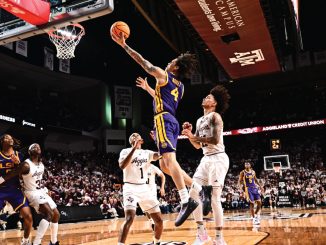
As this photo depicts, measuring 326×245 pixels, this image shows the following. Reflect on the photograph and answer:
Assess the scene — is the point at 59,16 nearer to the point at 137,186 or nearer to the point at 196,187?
the point at 137,186

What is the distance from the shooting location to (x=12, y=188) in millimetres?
5957

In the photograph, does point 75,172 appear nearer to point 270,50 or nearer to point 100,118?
point 100,118

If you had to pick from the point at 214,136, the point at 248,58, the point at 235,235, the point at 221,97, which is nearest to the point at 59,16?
the point at 221,97

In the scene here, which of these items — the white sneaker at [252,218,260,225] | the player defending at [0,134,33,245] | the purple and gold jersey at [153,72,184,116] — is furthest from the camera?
the white sneaker at [252,218,260,225]

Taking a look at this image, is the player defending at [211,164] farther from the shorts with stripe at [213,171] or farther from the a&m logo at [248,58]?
the a&m logo at [248,58]

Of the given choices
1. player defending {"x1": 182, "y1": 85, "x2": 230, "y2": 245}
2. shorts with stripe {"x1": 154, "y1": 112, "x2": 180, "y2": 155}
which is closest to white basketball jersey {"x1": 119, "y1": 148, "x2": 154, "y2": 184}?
player defending {"x1": 182, "y1": 85, "x2": 230, "y2": 245}

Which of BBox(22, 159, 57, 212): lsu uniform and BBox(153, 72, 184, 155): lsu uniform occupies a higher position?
BBox(153, 72, 184, 155): lsu uniform

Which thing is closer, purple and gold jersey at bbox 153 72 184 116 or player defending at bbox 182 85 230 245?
purple and gold jersey at bbox 153 72 184 116

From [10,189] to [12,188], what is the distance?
0.03 metres

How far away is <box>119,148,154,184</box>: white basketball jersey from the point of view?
5680 millimetres

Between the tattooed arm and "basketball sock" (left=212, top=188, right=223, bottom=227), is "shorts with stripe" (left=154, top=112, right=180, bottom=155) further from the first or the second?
"basketball sock" (left=212, top=188, right=223, bottom=227)

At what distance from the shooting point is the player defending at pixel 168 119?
436 centimetres

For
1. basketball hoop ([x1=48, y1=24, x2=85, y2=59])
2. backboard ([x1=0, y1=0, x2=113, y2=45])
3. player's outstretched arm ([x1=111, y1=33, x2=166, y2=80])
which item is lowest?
player's outstretched arm ([x1=111, y1=33, x2=166, y2=80])

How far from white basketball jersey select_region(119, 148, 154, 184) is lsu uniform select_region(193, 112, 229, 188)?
44.0 inches
